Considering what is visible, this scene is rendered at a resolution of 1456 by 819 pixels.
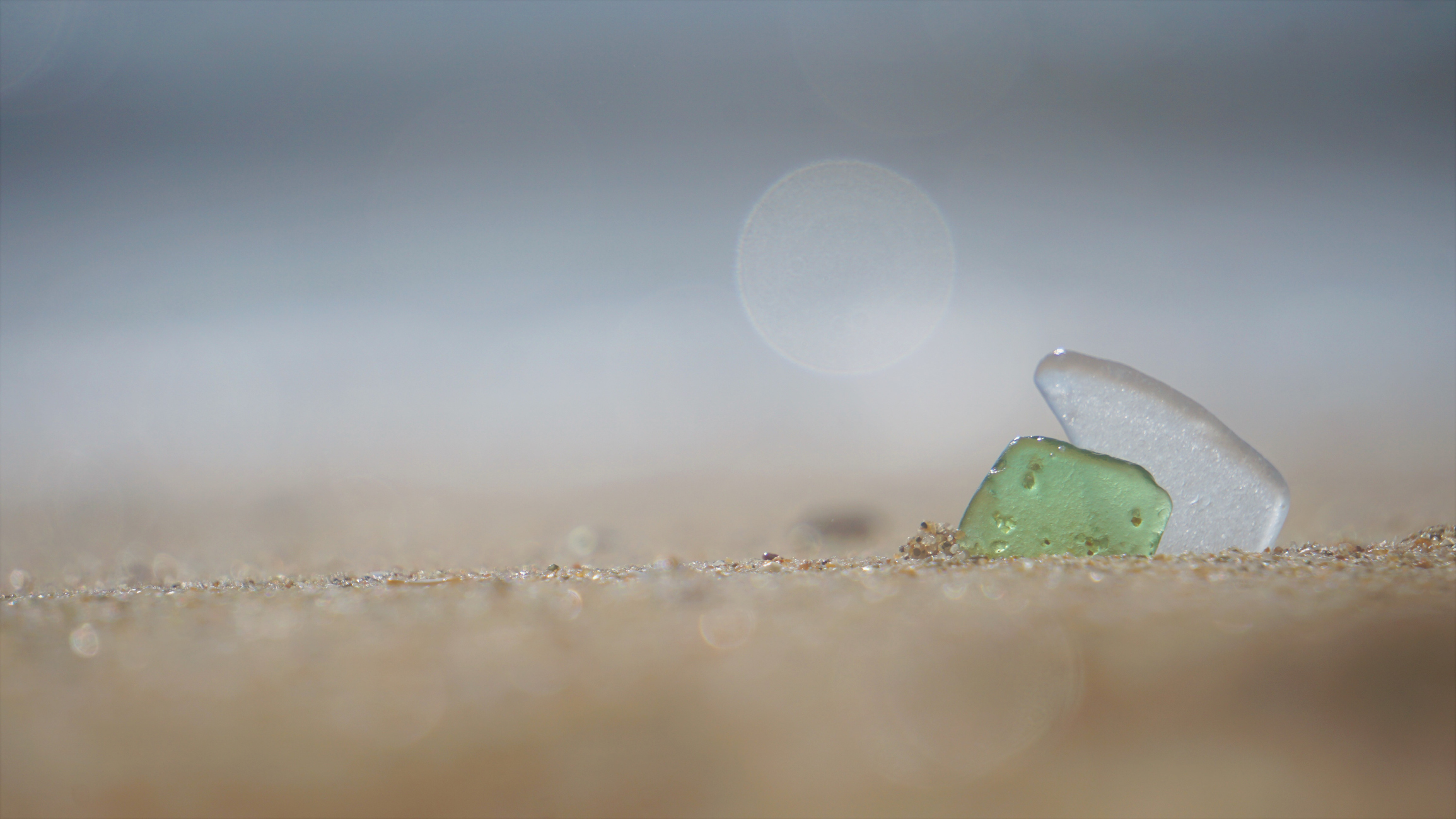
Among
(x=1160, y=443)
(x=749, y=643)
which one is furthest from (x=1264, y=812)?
(x=1160, y=443)

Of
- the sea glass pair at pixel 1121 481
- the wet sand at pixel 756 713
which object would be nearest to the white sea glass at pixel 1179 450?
the sea glass pair at pixel 1121 481

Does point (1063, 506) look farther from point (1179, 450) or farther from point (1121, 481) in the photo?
point (1179, 450)

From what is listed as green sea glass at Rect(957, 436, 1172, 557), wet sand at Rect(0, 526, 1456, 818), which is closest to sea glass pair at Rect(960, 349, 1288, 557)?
green sea glass at Rect(957, 436, 1172, 557)

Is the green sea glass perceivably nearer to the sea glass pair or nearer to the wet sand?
the sea glass pair

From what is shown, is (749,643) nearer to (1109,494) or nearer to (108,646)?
(108,646)

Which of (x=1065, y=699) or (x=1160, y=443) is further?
(x=1160, y=443)

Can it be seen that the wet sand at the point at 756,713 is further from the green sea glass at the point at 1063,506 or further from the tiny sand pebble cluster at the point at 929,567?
the green sea glass at the point at 1063,506

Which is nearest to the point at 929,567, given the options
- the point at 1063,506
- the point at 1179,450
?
the point at 1063,506

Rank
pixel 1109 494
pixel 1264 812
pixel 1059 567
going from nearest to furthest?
A: pixel 1264 812
pixel 1059 567
pixel 1109 494
